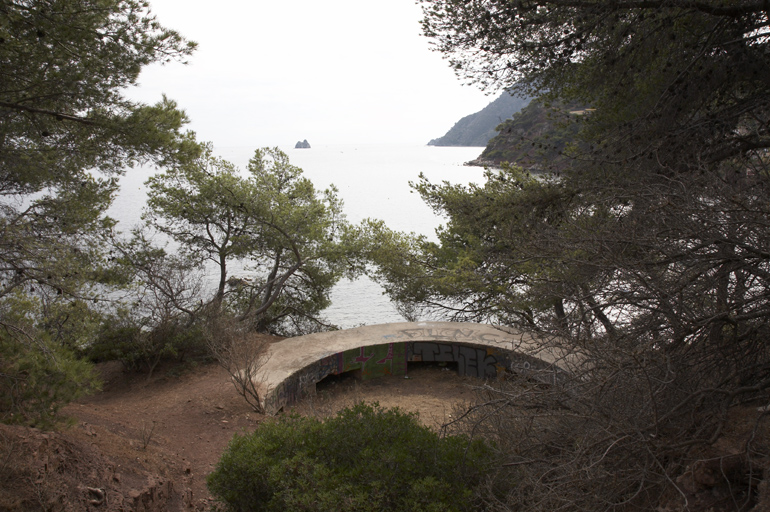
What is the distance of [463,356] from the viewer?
45.1 ft

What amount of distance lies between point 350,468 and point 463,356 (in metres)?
9.05

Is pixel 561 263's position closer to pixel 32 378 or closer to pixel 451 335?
pixel 32 378

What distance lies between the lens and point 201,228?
17.9m

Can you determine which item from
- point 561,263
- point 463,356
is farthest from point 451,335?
point 561,263

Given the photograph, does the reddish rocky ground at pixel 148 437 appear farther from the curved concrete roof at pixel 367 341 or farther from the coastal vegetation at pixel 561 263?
the curved concrete roof at pixel 367 341

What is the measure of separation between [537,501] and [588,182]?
583 cm

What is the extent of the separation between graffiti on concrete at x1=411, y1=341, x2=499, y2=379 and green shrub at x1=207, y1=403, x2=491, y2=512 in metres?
8.13

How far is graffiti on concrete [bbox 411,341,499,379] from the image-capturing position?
13.6 meters

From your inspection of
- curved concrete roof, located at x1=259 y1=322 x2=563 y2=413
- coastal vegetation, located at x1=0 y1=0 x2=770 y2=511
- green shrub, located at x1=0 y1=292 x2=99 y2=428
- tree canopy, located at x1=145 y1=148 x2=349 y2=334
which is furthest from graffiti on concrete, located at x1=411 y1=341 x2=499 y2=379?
green shrub, located at x1=0 y1=292 x2=99 y2=428

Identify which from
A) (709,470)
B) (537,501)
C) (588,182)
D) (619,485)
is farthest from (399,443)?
(588,182)

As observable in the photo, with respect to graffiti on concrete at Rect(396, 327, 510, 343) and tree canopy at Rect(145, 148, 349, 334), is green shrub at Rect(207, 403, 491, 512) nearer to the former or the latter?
graffiti on concrete at Rect(396, 327, 510, 343)

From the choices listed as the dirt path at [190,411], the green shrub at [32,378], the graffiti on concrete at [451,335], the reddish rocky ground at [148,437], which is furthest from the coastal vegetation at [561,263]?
the graffiti on concrete at [451,335]

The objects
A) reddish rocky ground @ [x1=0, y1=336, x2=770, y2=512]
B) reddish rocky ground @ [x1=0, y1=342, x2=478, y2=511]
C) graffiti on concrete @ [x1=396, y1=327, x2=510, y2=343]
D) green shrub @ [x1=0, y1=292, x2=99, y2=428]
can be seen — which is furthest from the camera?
graffiti on concrete @ [x1=396, y1=327, x2=510, y2=343]

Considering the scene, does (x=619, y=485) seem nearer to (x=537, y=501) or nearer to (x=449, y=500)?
(x=537, y=501)
